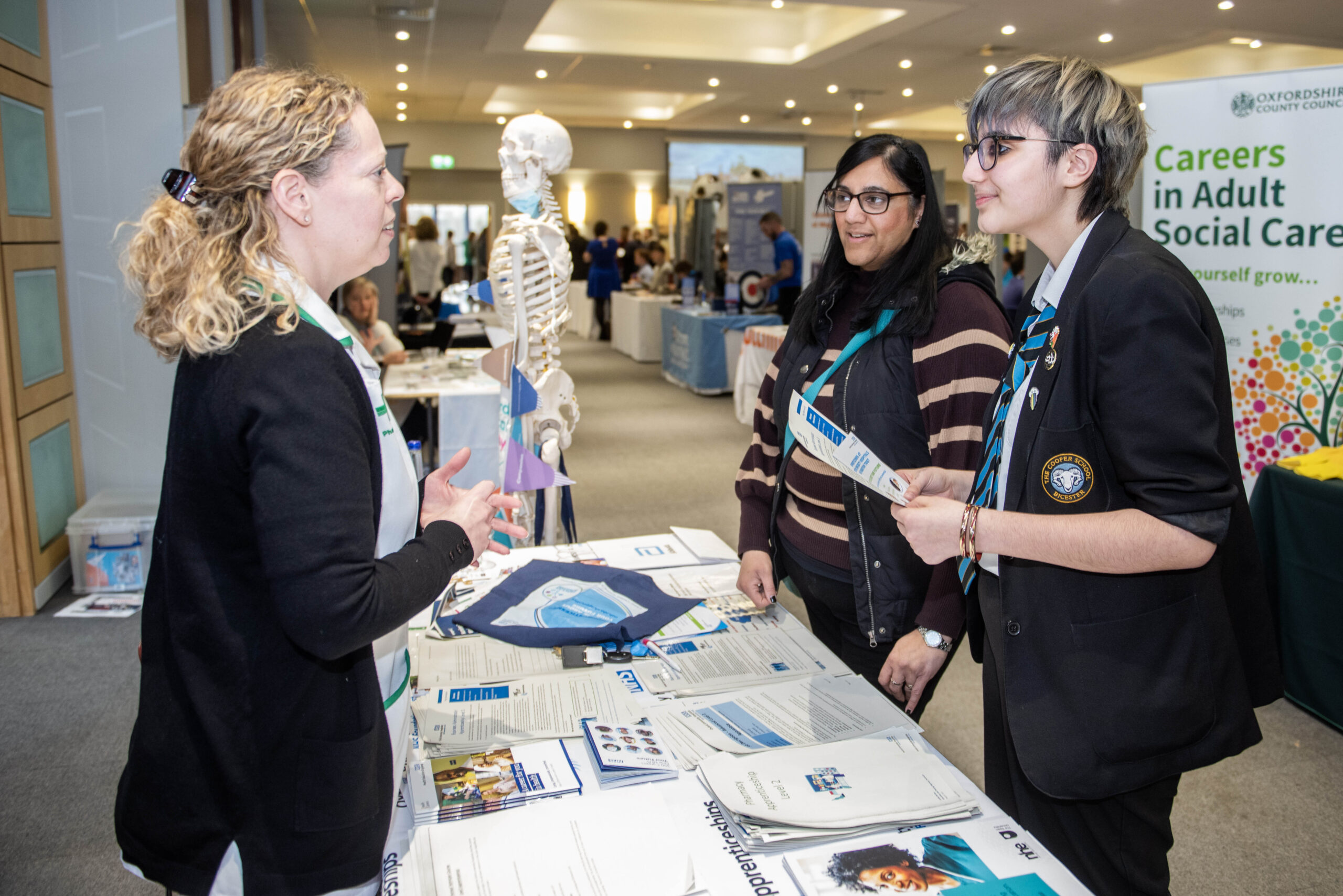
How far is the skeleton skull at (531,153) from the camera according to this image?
2377 mm

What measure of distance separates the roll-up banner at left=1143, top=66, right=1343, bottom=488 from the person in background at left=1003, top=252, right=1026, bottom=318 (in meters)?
5.25

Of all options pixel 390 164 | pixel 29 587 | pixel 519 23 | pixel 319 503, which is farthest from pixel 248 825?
pixel 519 23

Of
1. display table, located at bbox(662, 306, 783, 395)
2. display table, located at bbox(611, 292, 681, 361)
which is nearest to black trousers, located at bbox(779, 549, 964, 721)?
display table, located at bbox(662, 306, 783, 395)

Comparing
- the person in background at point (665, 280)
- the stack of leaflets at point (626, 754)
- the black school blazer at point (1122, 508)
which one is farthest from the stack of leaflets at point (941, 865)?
the person in background at point (665, 280)

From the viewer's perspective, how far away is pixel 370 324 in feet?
17.2

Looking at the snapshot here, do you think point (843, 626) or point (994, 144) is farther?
point (843, 626)

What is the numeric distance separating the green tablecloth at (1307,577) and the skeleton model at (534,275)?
2127 mm

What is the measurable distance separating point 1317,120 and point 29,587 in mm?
5053

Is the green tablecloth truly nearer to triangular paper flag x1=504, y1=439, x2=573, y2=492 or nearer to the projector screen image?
triangular paper flag x1=504, y1=439, x2=573, y2=492

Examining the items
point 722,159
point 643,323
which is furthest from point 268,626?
point 722,159

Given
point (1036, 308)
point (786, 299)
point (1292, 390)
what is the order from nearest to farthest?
1. point (1036, 308)
2. point (1292, 390)
3. point (786, 299)

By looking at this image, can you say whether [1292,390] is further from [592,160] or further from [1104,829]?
[592,160]

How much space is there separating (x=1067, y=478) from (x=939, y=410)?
46 cm

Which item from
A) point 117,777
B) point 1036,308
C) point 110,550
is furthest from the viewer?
point 110,550
